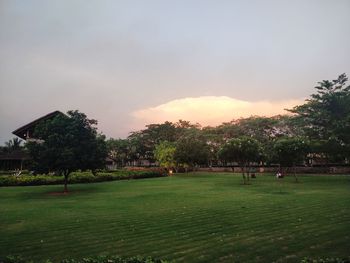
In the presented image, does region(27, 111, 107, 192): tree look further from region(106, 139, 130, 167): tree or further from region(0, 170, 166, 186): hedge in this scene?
region(106, 139, 130, 167): tree

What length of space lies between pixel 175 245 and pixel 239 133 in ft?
206

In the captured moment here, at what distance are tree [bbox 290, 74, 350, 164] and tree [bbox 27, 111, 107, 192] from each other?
71.6 ft

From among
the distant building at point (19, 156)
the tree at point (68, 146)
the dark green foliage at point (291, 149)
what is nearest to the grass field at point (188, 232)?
the tree at point (68, 146)

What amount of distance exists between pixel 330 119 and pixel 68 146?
25584mm

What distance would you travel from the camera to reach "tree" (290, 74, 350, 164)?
33.9 metres

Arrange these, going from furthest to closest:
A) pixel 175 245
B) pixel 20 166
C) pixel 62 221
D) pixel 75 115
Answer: pixel 20 166 < pixel 75 115 < pixel 62 221 < pixel 175 245

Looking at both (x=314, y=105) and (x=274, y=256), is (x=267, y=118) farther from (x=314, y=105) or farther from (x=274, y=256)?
(x=274, y=256)

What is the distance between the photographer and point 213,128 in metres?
78.3

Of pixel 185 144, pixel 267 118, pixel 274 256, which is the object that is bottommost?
pixel 274 256

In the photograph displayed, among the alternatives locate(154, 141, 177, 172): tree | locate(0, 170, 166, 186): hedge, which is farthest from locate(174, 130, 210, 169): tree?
locate(0, 170, 166, 186): hedge

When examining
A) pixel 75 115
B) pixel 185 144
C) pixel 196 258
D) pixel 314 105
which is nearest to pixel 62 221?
pixel 196 258

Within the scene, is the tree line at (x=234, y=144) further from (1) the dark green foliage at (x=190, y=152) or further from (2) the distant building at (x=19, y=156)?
(2) the distant building at (x=19, y=156)

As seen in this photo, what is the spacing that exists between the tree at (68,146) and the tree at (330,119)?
21.8 m

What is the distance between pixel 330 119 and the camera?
3578 cm
